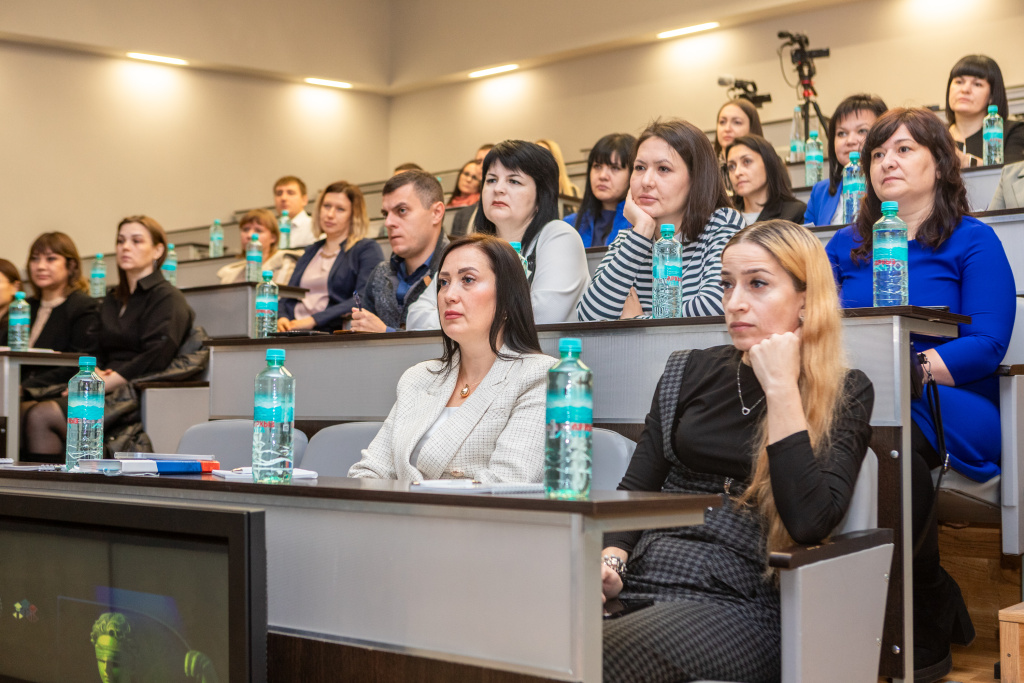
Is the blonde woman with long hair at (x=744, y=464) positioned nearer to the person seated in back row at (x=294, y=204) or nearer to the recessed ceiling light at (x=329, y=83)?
the person seated in back row at (x=294, y=204)

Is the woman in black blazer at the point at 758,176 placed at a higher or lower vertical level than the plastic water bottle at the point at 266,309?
higher

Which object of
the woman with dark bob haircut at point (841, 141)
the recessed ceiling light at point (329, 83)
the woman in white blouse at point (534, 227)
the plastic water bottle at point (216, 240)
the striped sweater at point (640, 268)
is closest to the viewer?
the striped sweater at point (640, 268)

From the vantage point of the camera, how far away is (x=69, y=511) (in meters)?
1.50

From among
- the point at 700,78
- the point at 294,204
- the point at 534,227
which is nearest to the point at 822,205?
the point at 534,227

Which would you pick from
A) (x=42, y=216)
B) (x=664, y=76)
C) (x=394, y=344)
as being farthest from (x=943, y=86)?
(x=42, y=216)

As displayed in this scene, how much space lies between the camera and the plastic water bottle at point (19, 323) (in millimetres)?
4891

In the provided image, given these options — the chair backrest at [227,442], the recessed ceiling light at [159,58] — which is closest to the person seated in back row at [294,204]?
the recessed ceiling light at [159,58]

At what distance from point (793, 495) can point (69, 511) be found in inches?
41.7

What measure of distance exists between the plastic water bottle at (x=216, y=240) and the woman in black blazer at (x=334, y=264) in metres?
2.64

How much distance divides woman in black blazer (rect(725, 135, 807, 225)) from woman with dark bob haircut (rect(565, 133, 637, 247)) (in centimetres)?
42

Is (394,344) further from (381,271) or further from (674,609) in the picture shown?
(674,609)

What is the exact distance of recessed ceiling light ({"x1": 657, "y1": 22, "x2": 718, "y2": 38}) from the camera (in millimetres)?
8492

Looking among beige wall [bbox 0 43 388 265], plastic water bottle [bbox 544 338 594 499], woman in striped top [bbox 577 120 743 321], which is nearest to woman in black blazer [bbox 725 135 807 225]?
woman in striped top [bbox 577 120 743 321]

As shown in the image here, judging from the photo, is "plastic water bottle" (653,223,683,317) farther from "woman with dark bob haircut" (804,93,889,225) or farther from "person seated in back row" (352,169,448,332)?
"woman with dark bob haircut" (804,93,889,225)
